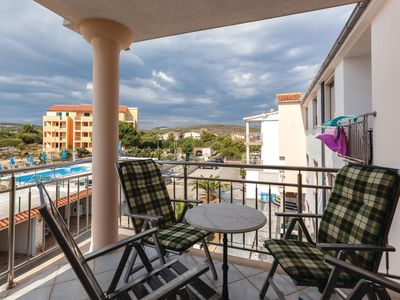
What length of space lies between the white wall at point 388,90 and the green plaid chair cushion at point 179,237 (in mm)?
1912

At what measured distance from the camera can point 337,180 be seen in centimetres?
188

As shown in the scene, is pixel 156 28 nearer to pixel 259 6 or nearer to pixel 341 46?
pixel 259 6

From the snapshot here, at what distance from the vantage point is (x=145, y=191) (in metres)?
2.38

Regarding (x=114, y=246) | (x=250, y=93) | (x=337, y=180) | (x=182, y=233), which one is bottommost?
(x=182, y=233)

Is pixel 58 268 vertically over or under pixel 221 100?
under

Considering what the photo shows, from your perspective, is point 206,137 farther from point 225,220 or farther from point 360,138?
point 225,220

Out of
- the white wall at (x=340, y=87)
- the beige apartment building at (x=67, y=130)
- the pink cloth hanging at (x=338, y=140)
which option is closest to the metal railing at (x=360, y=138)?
the pink cloth hanging at (x=338, y=140)

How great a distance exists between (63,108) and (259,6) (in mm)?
30742

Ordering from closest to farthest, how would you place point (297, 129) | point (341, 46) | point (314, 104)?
point (341, 46), point (314, 104), point (297, 129)

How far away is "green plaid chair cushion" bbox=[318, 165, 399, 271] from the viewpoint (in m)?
1.40

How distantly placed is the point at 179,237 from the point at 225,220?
505 millimetres

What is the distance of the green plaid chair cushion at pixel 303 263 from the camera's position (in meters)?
1.33

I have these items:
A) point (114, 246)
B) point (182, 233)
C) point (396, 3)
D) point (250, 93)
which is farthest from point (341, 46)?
point (250, 93)

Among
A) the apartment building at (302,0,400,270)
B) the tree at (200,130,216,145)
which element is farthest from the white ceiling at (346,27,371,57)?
the tree at (200,130,216,145)
